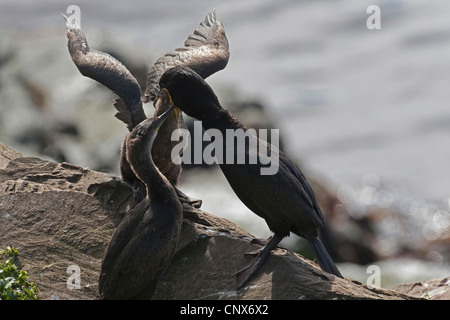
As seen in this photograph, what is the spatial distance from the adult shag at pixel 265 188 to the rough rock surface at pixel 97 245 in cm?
20

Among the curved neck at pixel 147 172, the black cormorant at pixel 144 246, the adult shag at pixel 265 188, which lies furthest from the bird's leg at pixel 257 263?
the curved neck at pixel 147 172

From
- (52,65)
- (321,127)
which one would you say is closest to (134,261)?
(52,65)

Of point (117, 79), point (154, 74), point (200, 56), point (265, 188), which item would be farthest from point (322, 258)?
point (200, 56)

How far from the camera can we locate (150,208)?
8.35 metres

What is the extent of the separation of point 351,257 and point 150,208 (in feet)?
23.9

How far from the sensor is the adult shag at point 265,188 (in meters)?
8.41

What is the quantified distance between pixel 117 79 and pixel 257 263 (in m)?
3.36

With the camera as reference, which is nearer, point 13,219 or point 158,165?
point 13,219

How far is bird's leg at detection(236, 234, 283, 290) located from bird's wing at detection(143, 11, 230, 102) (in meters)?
2.66

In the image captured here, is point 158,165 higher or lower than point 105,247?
higher
